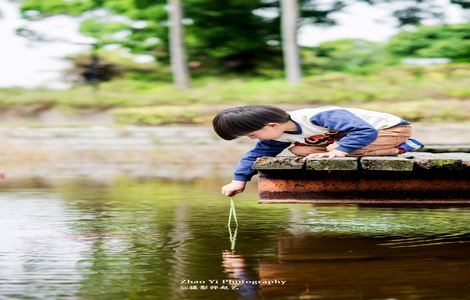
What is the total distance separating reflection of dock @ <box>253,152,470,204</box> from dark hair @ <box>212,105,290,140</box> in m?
0.21

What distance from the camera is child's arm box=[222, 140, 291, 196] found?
580 centimetres

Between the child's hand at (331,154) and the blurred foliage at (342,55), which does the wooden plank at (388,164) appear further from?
the blurred foliage at (342,55)

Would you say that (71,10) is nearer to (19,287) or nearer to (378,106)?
(378,106)

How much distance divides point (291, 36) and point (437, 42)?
5643 mm

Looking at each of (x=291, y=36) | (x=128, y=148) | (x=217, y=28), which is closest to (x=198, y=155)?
(x=128, y=148)

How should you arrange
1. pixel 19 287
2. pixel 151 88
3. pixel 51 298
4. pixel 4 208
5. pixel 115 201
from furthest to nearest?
1. pixel 151 88
2. pixel 115 201
3. pixel 4 208
4. pixel 19 287
5. pixel 51 298

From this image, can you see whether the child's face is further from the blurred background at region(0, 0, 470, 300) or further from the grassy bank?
the grassy bank

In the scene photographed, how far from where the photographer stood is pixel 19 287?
410 cm

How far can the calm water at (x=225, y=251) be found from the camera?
13.0ft

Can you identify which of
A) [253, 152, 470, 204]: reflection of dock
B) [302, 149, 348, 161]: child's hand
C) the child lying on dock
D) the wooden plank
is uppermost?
the child lying on dock

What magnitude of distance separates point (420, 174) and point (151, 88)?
20.6m

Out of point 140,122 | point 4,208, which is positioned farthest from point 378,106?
point 4,208

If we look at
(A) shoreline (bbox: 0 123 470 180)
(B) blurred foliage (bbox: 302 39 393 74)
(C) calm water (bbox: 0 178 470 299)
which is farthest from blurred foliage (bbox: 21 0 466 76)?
(C) calm water (bbox: 0 178 470 299)

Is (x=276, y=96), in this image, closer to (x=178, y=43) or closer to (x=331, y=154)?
(x=178, y=43)
